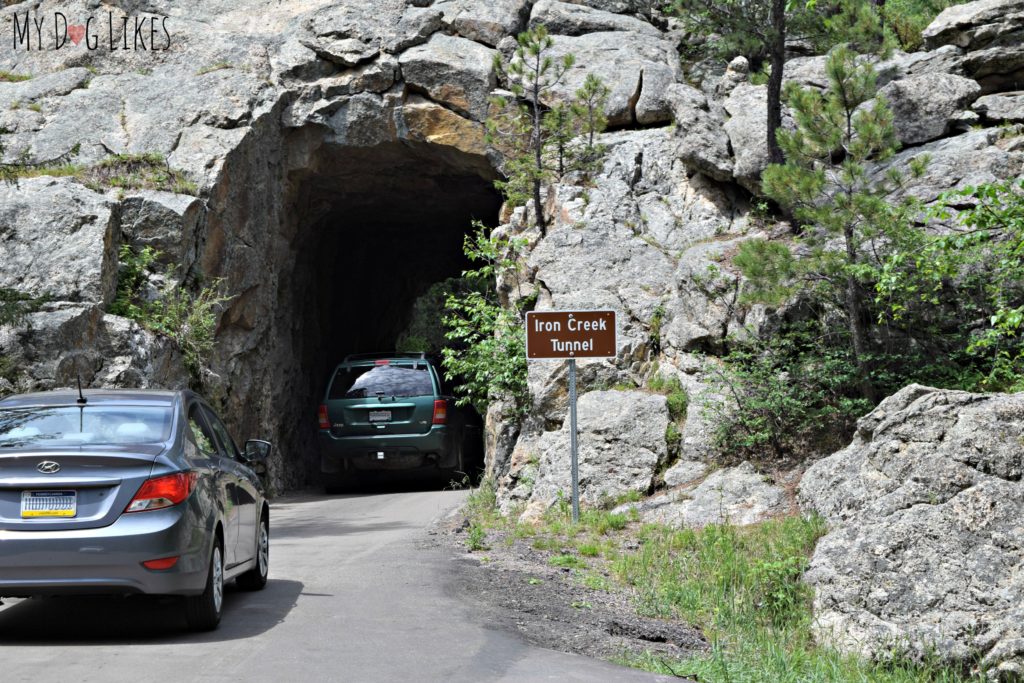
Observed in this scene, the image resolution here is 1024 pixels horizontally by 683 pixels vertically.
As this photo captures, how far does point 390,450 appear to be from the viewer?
17812 millimetres

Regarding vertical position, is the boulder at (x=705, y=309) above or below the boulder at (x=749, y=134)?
below

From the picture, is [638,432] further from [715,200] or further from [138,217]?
[138,217]

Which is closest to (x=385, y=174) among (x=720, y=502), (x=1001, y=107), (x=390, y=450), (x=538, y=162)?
(x=538, y=162)

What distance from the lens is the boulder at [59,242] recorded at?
15297 millimetres

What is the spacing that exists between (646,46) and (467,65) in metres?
3.44

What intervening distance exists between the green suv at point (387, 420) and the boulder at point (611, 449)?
4.42 meters

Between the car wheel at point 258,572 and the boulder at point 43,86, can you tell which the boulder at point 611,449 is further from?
the boulder at point 43,86

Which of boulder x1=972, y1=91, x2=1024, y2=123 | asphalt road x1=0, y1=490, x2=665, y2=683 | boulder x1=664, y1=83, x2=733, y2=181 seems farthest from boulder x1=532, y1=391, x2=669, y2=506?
boulder x1=972, y1=91, x2=1024, y2=123

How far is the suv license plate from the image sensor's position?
636cm

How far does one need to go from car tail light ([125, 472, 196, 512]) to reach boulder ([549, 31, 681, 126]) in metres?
13.1

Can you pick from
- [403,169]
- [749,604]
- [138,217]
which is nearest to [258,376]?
[138,217]

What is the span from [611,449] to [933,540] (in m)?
5.12

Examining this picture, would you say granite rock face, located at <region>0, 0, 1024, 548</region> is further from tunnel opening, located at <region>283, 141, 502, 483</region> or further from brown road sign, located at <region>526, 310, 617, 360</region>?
brown road sign, located at <region>526, 310, 617, 360</region>

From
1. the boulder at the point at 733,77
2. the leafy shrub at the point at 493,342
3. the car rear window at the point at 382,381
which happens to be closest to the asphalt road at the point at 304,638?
the leafy shrub at the point at 493,342
